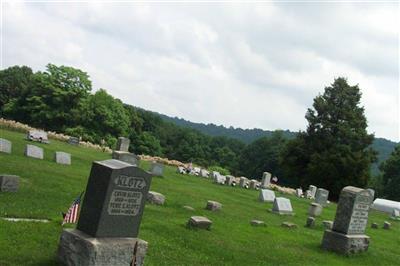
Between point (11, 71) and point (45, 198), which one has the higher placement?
point (11, 71)

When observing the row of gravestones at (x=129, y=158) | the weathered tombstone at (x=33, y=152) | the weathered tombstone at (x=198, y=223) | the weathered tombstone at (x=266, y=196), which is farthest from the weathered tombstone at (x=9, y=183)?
the weathered tombstone at (x=266, y=196)

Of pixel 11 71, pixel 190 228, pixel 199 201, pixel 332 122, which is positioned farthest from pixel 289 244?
pixel 11 71

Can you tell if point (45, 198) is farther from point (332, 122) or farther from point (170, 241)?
point (332, 122)

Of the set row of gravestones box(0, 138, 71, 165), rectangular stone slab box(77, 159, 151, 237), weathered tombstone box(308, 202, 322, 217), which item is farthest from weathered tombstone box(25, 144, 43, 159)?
rectangular stone slab box(77, 159, 151, 237)

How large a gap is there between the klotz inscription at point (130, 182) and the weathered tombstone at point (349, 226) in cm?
859

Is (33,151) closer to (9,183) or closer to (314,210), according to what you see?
(9,183)

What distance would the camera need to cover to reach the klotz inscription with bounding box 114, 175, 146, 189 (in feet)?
26.0

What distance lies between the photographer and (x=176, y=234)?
12.5 metres

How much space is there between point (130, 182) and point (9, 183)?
678cm

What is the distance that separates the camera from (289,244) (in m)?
14.6

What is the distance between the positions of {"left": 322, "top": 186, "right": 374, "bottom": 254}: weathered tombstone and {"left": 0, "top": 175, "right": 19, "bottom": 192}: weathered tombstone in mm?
9154

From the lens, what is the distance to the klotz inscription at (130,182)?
7.92 metres

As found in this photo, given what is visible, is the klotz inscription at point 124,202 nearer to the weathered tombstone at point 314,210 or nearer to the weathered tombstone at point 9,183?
the weathered tombstone at point 9,183

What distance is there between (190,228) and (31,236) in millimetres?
5169
